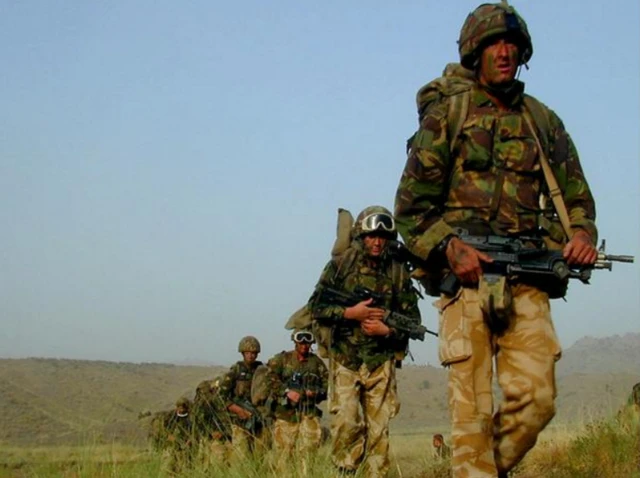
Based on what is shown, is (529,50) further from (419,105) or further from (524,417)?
(524,417)

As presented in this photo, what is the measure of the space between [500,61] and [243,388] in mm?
11513

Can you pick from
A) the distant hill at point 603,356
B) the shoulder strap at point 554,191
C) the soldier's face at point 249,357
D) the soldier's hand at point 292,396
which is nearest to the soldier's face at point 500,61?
the shoulder strap at point 554,191

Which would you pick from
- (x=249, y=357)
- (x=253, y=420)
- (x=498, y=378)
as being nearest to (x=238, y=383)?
(x=249, y=357)

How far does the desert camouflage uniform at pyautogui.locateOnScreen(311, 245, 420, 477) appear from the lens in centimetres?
945

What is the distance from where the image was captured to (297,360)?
14.4 meters

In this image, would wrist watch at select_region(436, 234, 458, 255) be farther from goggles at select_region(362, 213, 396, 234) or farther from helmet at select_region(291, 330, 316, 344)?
helmet at select_region(291, 330, 316, 344)

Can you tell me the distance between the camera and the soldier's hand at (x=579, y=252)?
545cm

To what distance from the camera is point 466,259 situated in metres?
5.46

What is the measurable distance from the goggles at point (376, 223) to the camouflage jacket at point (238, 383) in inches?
269

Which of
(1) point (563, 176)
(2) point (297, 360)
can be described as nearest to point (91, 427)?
(1) point (563, 176)

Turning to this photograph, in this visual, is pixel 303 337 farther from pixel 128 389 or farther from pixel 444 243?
pixel 128 389

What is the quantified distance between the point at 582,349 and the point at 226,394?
13093cm

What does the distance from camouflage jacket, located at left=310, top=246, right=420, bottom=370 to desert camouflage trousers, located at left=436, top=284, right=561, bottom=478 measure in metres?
4.18

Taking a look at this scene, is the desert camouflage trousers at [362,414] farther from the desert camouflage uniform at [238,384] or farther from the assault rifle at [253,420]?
the desert camouflage uniform at [238,384]
